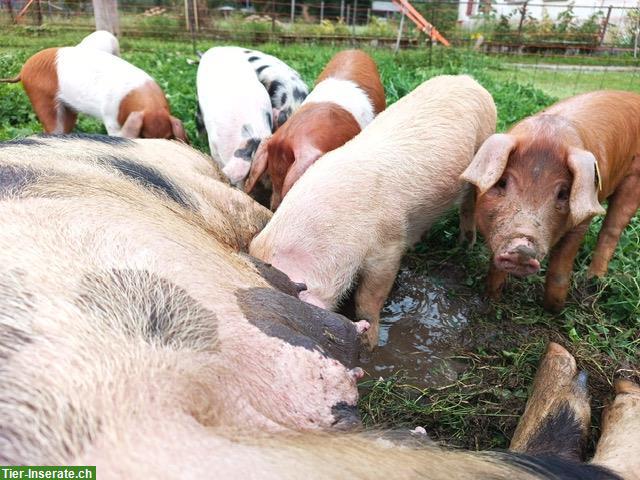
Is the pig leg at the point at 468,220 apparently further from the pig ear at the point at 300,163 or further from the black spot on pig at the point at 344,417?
the black spot on pig at the point at 344,417

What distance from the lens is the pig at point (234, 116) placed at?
4.18 meters

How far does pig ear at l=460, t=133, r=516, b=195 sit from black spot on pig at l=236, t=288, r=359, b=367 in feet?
3.60

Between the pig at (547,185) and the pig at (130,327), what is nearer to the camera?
the pig at (130,327)

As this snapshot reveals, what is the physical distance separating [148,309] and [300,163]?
2026 millimetres

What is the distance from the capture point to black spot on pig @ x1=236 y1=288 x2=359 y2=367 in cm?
179

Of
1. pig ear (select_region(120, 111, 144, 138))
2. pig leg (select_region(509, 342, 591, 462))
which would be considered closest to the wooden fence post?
pig ear (select_region(120, 111, 144, 138))

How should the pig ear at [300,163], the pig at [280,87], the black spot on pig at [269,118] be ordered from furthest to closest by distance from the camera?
1. the pig at [280,87]
2. the black spot on pig at [269,118]
3. the pig ear at [300,163]

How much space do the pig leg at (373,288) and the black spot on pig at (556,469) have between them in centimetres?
123

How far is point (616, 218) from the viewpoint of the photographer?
3553mm

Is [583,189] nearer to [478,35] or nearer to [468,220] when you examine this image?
[468,220]

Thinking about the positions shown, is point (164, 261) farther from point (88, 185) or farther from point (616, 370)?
point (616, 370)

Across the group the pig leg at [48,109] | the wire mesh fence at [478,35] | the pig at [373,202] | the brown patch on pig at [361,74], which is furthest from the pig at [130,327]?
the wire mesh fence at [478,35]

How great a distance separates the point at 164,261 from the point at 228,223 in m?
1.06

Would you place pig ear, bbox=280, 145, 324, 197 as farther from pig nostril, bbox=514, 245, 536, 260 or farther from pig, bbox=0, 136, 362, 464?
pig nostril, bbox=514, 245, 536, 260
